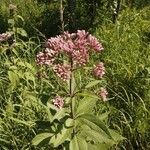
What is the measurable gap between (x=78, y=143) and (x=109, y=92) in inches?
70.7

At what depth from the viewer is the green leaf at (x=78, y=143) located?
3223mm

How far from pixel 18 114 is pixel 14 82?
1.18ft

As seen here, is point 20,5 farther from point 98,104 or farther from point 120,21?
point 98,104

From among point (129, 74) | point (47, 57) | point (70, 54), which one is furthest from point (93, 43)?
point (129, 74)

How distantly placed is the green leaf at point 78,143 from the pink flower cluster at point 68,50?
0.49 meters

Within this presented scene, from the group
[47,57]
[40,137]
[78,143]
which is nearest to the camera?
[47,57]

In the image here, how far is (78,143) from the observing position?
3.27 meters

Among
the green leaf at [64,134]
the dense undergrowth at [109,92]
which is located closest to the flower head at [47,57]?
the dense undergrowth at [109,92]

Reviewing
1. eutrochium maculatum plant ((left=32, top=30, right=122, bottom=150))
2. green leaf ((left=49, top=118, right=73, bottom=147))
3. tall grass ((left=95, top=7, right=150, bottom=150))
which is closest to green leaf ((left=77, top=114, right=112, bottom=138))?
eutrochium maculatum plant ((left=32, top=30, right=122, bottom=150))

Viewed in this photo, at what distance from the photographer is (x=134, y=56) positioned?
5.68 m

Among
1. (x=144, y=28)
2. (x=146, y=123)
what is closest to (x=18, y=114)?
(x=146, y=123)

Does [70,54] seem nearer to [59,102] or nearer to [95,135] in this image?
[59,102]

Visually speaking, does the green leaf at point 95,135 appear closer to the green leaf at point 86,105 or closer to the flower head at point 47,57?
the green leaf at point 86,105

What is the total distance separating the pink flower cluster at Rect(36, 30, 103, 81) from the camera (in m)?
3.06
